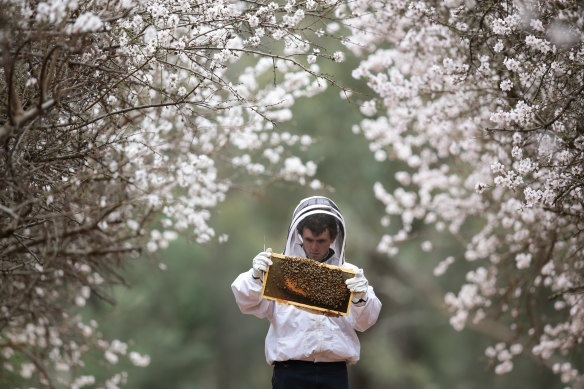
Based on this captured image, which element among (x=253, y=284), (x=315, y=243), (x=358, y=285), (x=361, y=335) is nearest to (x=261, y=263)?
(x=253, y=284)

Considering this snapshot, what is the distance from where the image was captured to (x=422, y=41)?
6.35 m

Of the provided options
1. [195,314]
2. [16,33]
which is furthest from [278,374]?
[195,314]

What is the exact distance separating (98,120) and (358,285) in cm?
230

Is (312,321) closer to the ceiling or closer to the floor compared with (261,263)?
closer to the floor

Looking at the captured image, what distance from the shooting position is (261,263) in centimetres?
391

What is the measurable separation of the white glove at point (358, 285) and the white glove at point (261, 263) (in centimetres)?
49

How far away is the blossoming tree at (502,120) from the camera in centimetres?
461

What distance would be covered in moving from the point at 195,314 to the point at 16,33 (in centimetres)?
1949

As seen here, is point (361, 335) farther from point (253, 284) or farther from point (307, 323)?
point (253, 284)

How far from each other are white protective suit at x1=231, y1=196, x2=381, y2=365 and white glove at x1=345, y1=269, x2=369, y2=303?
58mm

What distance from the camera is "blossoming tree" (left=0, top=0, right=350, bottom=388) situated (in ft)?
12.2

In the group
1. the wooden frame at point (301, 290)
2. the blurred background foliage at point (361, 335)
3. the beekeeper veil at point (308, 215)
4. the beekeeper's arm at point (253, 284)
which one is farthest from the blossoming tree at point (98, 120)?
the blurred background foliage at point (361, 335)

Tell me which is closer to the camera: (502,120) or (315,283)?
(315,283)

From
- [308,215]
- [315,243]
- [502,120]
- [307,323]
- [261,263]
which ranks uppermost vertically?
[502,120]
